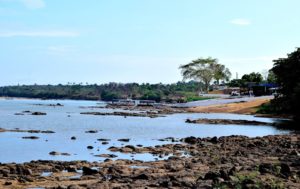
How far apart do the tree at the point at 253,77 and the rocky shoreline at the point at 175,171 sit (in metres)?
105

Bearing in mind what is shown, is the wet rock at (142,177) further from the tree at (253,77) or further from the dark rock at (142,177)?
the tree at (253,77)

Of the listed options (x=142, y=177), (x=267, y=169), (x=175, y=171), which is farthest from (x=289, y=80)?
(x=142, y=177)

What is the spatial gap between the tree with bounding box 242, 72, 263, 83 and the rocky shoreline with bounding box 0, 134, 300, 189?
4130 inches

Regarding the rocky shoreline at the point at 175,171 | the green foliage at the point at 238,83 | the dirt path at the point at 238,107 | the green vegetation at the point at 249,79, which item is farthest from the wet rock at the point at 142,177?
the green foliage at the point at 238,83

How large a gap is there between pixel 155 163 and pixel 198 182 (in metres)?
7.74

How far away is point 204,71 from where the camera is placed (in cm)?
14962

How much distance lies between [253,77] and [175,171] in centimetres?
Result: 11817

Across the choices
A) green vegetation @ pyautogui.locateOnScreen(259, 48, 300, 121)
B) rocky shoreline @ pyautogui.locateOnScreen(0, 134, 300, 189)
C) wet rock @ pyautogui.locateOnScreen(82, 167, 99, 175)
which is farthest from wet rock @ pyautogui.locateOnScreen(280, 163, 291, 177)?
green vegetation @ pyautogui.locateOnScreen(259, 48, 300, 121)

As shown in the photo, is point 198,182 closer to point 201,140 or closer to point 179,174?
point 179,174

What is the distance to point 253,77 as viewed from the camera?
456ft

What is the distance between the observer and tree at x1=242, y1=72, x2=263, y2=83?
138 meters

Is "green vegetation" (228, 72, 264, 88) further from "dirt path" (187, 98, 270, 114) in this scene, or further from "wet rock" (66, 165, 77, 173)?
"wet rock" (66, 165, 77, 173)

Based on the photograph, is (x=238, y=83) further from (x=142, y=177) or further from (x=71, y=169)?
(x=142, y=177)

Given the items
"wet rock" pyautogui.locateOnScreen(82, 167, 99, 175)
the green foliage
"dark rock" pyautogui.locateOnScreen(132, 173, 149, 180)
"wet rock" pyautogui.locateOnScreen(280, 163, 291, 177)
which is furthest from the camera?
the green foliage
